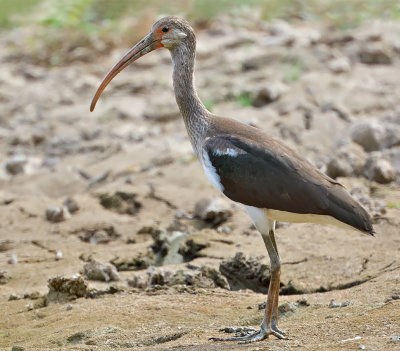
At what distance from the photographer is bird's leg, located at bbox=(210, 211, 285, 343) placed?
5492mm

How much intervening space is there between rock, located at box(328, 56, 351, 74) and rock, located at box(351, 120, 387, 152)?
299 centimetres

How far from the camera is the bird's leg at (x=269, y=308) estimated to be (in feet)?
18.0

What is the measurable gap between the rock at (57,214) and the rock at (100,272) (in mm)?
1859

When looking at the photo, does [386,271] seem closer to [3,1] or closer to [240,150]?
[240,150]

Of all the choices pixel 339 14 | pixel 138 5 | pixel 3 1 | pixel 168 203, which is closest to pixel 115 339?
pixel 168 203

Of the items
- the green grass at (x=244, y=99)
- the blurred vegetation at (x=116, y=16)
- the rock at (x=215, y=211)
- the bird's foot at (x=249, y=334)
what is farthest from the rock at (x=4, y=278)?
the blurred vegetation at (x=116, y=16)

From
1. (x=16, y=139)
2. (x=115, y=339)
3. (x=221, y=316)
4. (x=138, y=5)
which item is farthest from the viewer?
(x=138, y=5)

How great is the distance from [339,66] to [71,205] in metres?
5.75

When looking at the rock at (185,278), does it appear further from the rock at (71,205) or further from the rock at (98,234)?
the rock at (71,205)

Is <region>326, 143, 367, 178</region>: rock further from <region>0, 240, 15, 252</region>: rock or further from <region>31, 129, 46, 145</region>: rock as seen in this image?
<region>31, 129, 46, 145</region>: rock

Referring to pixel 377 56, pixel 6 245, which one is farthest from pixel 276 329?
pixel 377 56

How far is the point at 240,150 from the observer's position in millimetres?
5961

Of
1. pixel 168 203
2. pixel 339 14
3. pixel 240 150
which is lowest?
pixel 168 203

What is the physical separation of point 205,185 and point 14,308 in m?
3.40
